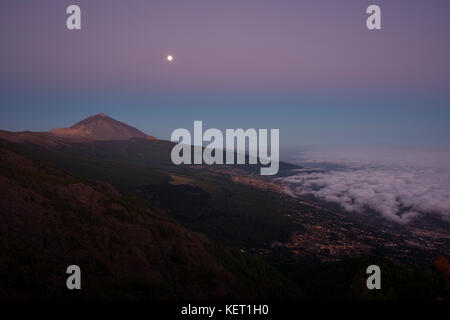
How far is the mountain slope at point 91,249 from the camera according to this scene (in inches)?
1517

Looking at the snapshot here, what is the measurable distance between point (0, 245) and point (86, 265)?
1351 cm

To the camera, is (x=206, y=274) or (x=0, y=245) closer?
(x=0, y=245)

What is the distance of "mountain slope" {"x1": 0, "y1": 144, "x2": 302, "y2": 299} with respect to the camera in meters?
38.5

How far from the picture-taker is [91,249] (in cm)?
4922
